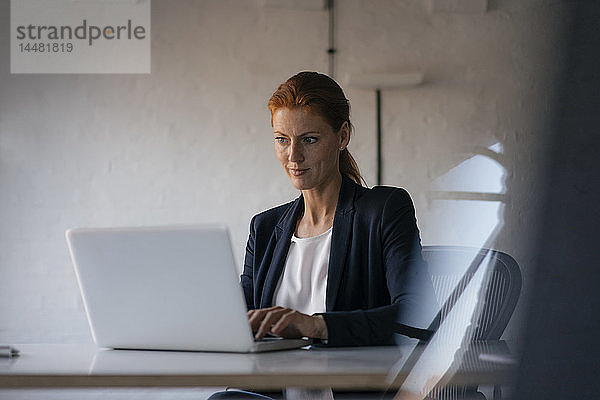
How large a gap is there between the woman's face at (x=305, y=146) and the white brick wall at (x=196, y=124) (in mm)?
2283

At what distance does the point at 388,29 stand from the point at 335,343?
3.17 metres

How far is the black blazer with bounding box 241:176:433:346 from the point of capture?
1.42 metres

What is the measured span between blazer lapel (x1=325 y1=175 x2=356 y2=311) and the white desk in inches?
19.2

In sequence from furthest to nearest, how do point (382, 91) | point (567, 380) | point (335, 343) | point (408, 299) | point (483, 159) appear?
point (382, 91)
point (408, 299)
point (335, 343)
point (483, 159)
point (567, 380)

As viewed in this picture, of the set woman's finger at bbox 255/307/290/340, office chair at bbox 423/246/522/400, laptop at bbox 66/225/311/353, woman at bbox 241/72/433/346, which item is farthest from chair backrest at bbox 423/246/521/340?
woman at bbox 241/72/433/346

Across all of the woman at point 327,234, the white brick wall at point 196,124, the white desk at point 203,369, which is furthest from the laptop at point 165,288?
the white brick wall at point 196,124

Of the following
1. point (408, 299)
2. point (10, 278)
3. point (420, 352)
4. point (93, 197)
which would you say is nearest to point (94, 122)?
point (93, 197)

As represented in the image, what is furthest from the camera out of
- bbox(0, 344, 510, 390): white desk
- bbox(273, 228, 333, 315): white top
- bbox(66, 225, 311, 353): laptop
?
bbox(273, 228, 333, 315): white top

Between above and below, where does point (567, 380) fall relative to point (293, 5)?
below

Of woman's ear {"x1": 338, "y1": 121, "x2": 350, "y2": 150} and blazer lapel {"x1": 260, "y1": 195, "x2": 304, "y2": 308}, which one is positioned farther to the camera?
woman's ear {"x1": 338, "y1": 121, "x2": 350, "y2": 150}

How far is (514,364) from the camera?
0.45 feet

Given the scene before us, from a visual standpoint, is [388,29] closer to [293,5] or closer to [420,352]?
[293,5]

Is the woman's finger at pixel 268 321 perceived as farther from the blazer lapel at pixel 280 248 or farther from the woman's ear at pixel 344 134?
the woman's ear at pixel 344 134

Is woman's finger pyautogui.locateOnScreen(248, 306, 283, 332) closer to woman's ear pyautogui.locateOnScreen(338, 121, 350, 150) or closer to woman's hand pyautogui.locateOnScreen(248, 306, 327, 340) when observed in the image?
woman's hand pyautogui.locateOnScreen(248, 306, 327, 340)
